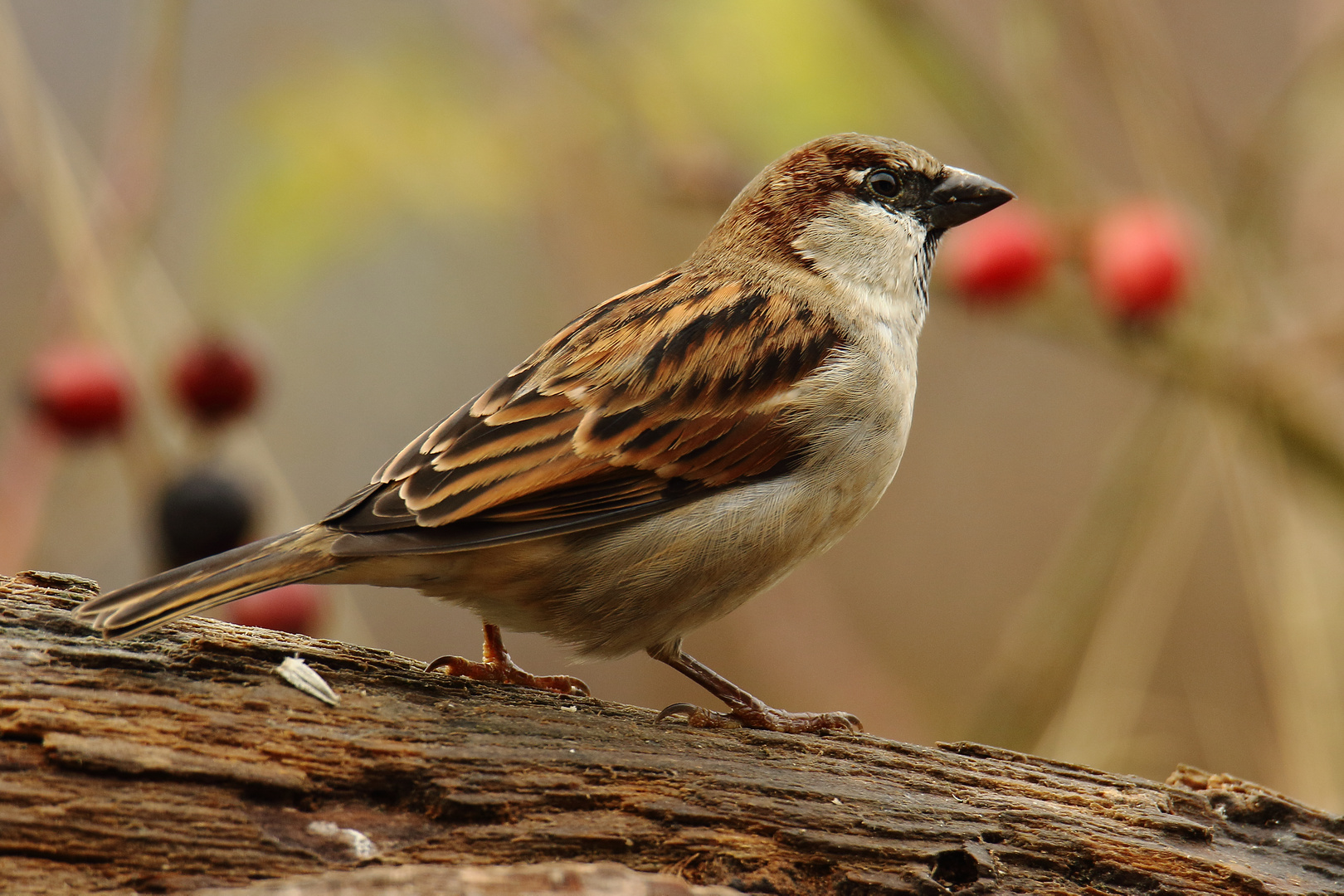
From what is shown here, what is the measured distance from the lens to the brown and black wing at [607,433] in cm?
311

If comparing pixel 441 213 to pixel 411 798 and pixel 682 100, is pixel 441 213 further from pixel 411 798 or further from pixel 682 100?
pixel 411 798

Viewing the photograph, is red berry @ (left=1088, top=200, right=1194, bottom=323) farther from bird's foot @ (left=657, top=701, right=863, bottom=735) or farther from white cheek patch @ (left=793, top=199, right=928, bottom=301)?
bird's foot @ (left=657, top=701, right=863, bottom=735)

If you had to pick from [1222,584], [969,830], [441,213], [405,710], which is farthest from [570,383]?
[1222,584]

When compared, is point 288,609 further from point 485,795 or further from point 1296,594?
point 1296,594

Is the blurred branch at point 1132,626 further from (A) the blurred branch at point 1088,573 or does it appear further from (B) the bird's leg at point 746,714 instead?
(B) the bird's leg at point 746,714

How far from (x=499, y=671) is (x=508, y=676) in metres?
0.03

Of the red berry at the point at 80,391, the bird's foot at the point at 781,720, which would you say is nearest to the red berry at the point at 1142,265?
the bird's foot at the point at 781,720

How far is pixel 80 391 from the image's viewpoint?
3910 millimetres

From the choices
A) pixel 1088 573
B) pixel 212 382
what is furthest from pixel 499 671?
pixel 1088 573

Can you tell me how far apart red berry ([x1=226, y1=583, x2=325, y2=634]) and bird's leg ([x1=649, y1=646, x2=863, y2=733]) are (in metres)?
1.09

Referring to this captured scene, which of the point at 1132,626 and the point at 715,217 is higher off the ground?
the point at 715,217

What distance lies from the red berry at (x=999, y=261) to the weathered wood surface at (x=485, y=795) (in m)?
1.91

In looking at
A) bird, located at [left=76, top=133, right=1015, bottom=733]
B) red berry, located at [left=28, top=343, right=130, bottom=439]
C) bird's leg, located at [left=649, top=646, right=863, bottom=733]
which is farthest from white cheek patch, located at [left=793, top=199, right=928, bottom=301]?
red berry, located at [left=28, top=343, right=130, bottom=439]

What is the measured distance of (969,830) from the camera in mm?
2814
